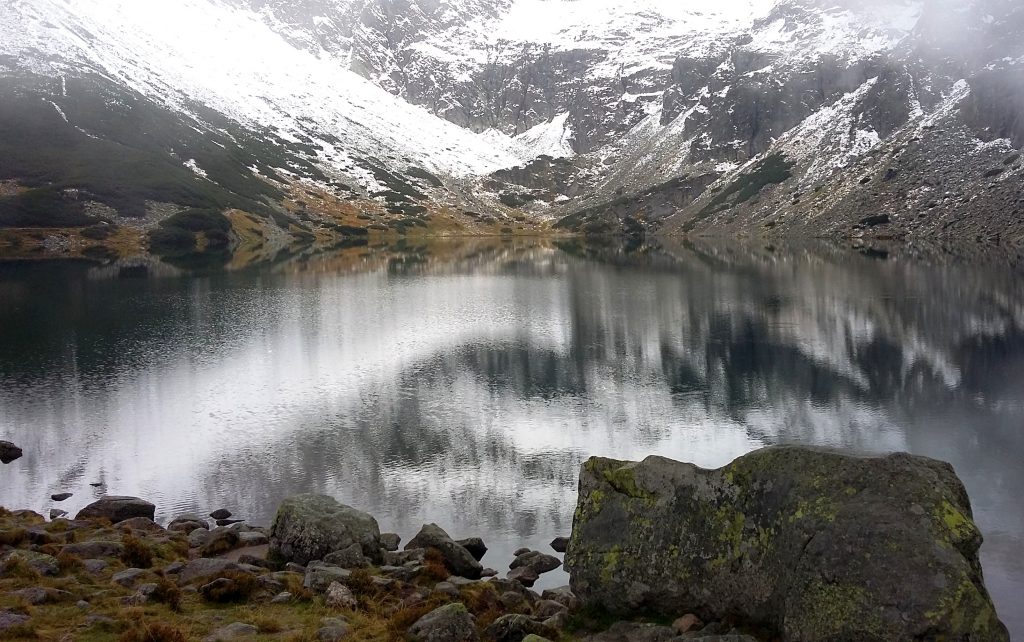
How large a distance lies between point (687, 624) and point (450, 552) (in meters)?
8.71

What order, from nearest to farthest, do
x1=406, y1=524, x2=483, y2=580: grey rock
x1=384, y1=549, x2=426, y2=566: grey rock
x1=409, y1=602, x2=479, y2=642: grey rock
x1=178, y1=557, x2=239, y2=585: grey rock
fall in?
x1=409, y1=602, x2=479, y2=642: grey rock < x1=178, y1=557, x2=239, y2=585: grey rock < x1=384, y1=549, x2=426, y2=566: grey rock < x1=406, y1=524, x2=483, y2=580: grey rock

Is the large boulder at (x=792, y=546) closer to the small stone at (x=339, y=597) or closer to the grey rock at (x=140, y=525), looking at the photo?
the small stone at (x=339, y=597)

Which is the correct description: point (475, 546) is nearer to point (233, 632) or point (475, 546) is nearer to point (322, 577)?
point (322, 577)

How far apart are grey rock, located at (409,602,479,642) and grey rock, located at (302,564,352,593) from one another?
3.25 metres

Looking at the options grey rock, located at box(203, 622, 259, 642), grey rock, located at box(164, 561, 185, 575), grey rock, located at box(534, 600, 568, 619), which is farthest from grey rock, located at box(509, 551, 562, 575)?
grey rock, located at box(203, 622, 259, 642)

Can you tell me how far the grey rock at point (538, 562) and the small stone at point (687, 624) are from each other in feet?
25.0

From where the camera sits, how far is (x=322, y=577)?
16.6 metres

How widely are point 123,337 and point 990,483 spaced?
6290 cm

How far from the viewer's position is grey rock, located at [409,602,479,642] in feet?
44.1

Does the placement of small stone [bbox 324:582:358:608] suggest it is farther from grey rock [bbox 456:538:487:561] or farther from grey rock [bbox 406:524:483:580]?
grey rock [bbox 456:538:487:561]

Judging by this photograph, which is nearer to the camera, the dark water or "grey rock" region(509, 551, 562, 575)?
"grey rock" region(509, 551, 562, 575)

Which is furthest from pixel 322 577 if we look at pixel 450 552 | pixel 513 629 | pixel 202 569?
pixel 513 629

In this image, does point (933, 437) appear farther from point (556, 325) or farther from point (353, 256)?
point (353, 256)

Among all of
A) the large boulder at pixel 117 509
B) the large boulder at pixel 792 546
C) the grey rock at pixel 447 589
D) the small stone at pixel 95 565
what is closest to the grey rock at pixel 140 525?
the large boulder at pixel 117 509
